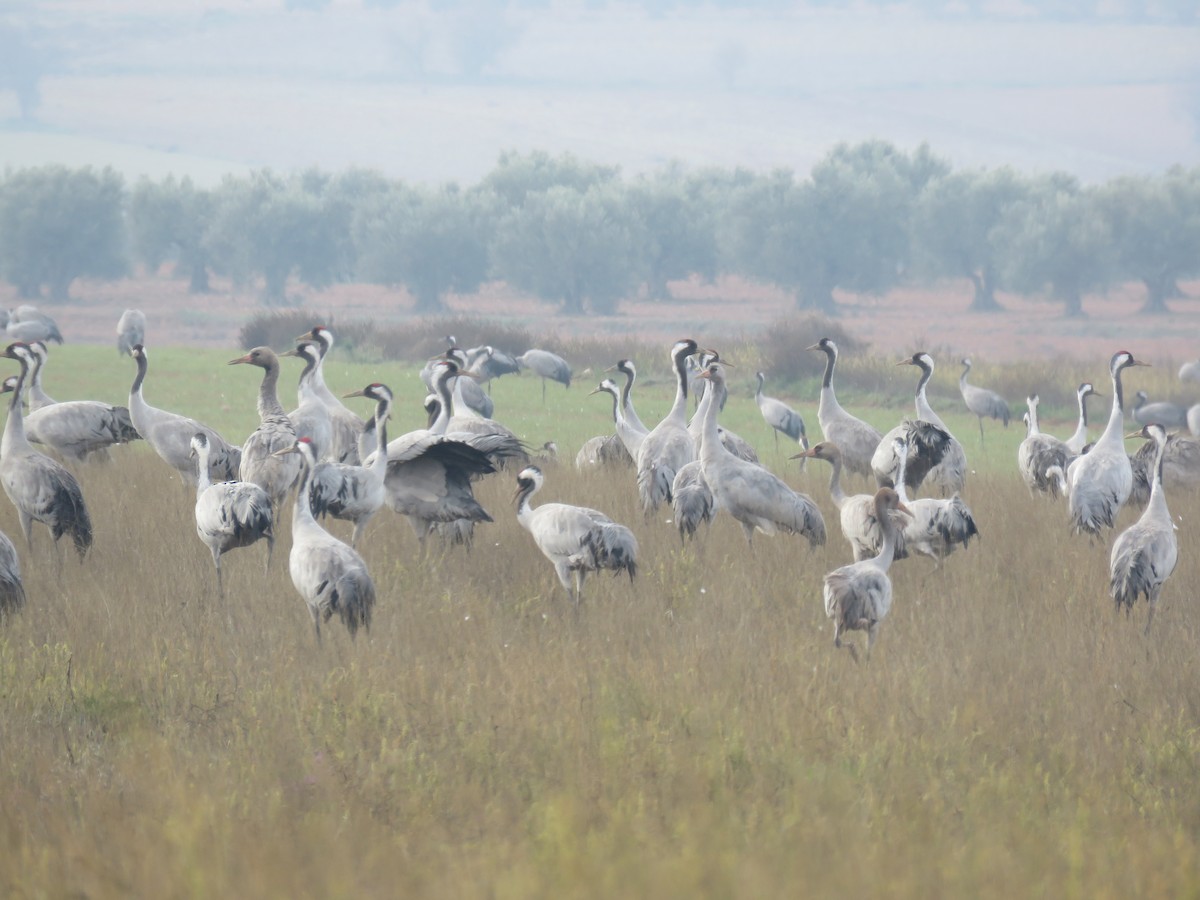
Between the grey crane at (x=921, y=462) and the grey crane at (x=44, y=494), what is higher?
the grey crane at (x=921, y=462)

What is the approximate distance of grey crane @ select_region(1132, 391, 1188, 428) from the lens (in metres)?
26.8

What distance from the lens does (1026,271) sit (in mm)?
68062

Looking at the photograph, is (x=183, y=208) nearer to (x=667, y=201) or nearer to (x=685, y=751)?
(x=667, y=201)

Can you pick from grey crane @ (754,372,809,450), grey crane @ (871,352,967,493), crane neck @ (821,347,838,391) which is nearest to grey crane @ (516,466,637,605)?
grey crane @ (871,352,967,493)

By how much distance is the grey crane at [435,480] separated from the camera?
9.69 meters

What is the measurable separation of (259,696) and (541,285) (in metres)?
71.0

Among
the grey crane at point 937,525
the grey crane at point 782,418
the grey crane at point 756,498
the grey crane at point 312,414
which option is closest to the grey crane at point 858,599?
the grey crane at point 937,525

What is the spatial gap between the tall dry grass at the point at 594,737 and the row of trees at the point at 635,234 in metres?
62.7

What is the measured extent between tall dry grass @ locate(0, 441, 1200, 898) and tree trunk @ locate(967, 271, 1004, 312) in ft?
216

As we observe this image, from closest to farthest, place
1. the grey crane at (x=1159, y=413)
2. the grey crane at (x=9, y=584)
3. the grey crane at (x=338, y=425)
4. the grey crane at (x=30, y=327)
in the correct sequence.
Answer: the grey crane at (x=9, y=584), the grey crane at (x=338, y=425), the grey crane at (x=1159, y=413), the grey crane at (x=30, y=327)

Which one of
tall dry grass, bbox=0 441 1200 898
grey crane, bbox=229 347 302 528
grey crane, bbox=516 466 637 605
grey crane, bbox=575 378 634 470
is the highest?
grey crane, bbox=575 378 634 470

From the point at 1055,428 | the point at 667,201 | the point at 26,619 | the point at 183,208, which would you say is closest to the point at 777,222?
the point at 667,201

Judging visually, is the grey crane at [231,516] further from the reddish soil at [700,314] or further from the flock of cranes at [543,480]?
the reddish soil at [700,314]

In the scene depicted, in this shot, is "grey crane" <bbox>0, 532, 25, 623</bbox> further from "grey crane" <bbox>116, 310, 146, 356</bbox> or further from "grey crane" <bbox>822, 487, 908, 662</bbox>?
"grey crane" <bbox>116, 310, 146, 356</bbox>
